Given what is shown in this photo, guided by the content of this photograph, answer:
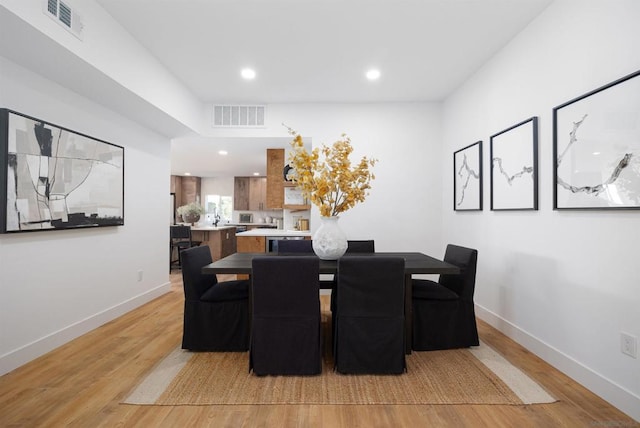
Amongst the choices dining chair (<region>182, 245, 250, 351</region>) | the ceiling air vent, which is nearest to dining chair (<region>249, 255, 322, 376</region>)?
dining chair (<region>182, 245, 250, 351</region>)

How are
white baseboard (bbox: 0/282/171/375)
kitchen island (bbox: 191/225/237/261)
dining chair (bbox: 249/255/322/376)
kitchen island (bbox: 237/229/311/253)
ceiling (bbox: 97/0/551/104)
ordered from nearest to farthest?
dining chair (bbox: 249/255/322/376)
white baseboard (bbox: 0/282/171/375)
ceiling (bbox: 97/0/551/104)
kitchen island (bbox: 237/229/311/253)
kitchen island (bbox: 191/225/237/261)

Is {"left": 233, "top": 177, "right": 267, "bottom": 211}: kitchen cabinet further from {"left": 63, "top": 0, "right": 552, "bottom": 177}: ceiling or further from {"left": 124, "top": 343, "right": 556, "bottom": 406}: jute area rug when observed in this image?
{"left": 124, "top": 343, "right": 556, "bottom": 406}: jute area rug

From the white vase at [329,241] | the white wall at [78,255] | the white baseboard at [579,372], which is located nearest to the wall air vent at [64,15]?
the white wall at [78,255]

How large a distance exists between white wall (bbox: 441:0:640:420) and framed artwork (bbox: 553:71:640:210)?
0.27 ft

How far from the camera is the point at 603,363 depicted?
1.94 meters

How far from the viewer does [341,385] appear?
6.79 ft

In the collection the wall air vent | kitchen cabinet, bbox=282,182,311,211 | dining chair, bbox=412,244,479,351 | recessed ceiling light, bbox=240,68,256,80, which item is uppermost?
recessed ceiling light, bbox=240,68,256,80

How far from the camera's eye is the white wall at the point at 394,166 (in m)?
4.41

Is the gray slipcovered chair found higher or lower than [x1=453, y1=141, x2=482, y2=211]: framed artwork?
lower

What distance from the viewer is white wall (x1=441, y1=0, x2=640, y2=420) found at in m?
Answer: 1.83

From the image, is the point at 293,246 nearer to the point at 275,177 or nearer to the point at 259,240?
the point at 259,240

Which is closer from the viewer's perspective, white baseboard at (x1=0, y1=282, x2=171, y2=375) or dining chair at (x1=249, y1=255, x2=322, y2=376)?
dining chair at (x1=249, y1=255, x2=322, y2=376)

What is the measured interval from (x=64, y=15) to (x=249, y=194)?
7421mm

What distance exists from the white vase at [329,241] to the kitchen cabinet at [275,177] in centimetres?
258
